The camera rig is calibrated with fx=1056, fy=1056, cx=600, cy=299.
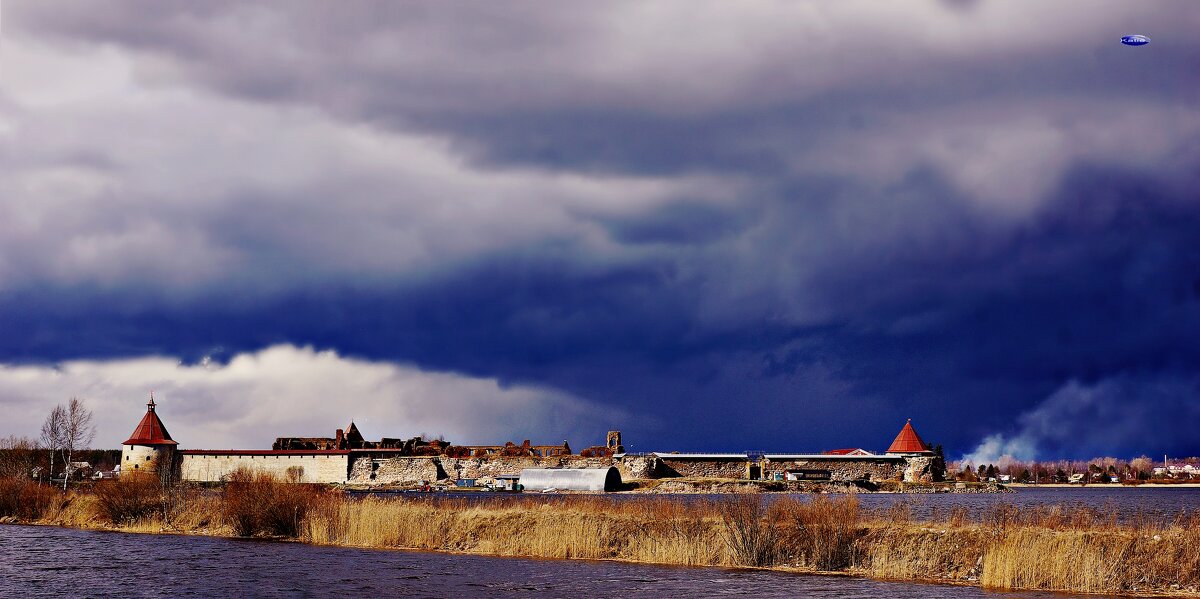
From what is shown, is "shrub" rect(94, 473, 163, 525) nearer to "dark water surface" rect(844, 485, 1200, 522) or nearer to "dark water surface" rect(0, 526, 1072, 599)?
"dark water surface" rect(0, 526, 1072, 599)

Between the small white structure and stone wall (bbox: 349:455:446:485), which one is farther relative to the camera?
stone wall (bbox: 349:455:446:485)

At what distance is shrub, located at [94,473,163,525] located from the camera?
195 feet

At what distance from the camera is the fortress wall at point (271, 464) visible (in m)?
131

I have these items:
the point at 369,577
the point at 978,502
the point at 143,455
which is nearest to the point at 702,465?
the point at 978,502

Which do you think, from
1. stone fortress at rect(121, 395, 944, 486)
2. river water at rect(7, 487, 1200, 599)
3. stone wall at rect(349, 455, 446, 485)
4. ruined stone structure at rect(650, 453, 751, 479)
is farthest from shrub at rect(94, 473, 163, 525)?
ruined stone structure at rect(650, 453, 751, 479)

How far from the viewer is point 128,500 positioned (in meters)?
59.6

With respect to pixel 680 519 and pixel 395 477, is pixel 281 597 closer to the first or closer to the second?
pixel 680 519

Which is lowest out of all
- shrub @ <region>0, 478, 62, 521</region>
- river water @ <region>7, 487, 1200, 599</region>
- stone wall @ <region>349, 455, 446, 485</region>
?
river water @ <region>7, 487, 1200, 599</region>

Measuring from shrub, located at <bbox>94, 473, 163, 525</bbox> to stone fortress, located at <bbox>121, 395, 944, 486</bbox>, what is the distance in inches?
2568

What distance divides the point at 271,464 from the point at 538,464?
33562mm

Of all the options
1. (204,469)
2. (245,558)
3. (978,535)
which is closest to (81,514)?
(245,558)

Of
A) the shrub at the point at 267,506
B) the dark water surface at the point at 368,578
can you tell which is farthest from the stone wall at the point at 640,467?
the dark water surface at the point at 368,578

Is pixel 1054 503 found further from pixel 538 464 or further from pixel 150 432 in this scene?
pixel 150 432

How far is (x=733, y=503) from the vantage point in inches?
1561
